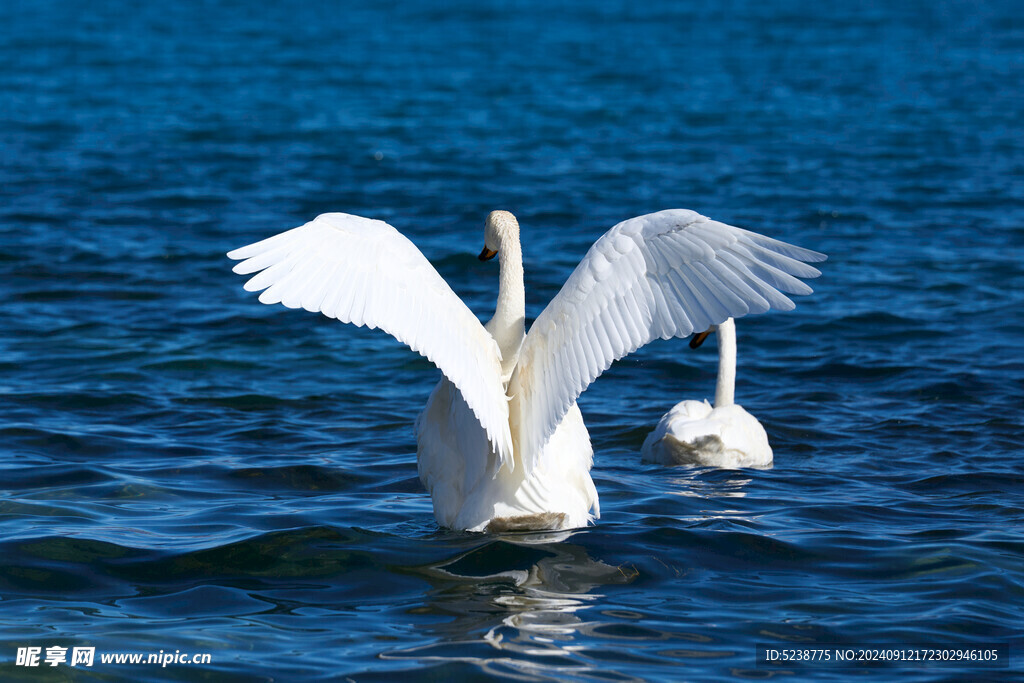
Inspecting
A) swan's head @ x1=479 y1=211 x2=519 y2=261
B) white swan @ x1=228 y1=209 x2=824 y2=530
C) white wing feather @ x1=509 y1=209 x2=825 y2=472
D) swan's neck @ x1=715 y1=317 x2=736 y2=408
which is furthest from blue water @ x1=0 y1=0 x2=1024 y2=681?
swan's head @ x1=479 y1=211 x2=519 y2=261

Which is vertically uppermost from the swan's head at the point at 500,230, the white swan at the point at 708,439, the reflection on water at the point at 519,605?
the swan's head at the point at 500,230

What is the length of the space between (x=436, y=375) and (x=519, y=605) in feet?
16.8

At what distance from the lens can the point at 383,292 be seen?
5.31 m

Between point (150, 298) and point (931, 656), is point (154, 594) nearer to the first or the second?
point (931, 656)

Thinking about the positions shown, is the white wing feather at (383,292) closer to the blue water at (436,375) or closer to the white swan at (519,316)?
the white swan at (519,316)

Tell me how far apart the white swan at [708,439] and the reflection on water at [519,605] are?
2037mm

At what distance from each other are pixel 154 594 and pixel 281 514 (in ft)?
4.08

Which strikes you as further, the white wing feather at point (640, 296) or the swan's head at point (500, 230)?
the swan's head at point (500, 230)

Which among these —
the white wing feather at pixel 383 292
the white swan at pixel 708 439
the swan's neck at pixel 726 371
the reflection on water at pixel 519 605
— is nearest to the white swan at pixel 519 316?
the white wing feather at pixel 383 292

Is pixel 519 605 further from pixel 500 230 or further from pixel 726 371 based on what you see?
pixel 726 371

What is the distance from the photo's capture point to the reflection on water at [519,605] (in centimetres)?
473

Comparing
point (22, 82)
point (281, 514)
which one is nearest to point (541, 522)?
point (281, 514)

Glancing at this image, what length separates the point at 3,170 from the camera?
1711 centimetres

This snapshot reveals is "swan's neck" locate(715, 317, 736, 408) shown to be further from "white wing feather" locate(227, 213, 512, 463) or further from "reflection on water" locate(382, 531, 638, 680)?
"white wing feather" locate(227, 213, 512, 463)
